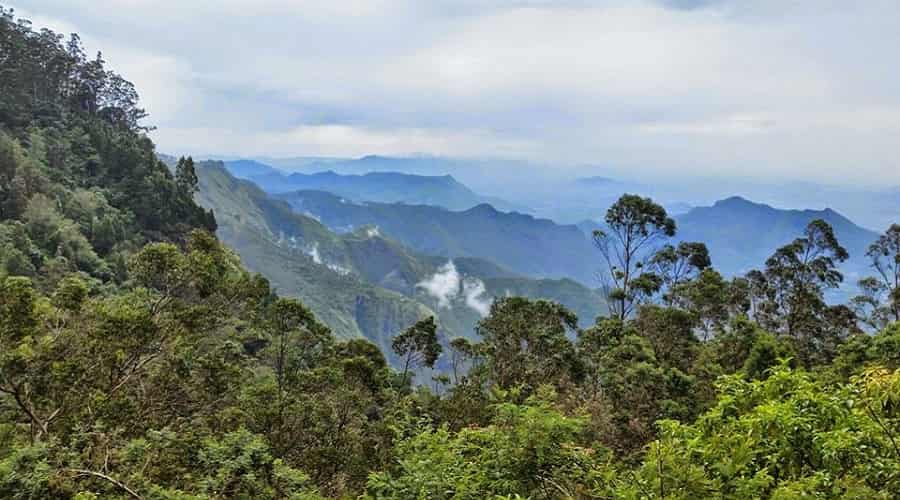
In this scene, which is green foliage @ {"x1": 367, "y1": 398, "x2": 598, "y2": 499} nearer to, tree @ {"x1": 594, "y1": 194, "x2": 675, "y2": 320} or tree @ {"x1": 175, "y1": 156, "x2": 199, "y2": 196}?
tree @ {"x1": 594, "y1": 194, "x2": 675, "y2": 320}

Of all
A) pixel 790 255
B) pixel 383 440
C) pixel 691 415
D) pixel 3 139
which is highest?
pixel 3 139

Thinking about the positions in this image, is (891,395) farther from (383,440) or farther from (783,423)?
(383,440)

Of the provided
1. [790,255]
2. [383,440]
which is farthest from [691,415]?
[790,255]

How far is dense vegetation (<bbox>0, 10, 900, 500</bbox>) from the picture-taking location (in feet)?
14.4

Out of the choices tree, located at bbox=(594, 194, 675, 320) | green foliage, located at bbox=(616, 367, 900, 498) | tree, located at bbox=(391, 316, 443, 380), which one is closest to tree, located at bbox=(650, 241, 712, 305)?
tree, located at bbox=(594, 194, 675, 320)

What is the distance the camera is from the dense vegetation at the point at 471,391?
14.4 ft

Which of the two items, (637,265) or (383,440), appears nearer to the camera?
(383,440)

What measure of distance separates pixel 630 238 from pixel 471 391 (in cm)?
1099

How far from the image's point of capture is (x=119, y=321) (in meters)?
11.0

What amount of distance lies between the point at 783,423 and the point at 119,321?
11133 mm

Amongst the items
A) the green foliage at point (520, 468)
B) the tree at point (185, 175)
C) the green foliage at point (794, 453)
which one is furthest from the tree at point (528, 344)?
the tree at point (185, 175)

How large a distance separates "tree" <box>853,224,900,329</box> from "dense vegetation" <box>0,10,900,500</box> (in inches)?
4.0

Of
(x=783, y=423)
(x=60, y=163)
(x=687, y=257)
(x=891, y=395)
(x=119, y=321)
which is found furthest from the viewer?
(x=60, y=163)

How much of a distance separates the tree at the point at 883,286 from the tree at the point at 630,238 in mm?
11488
